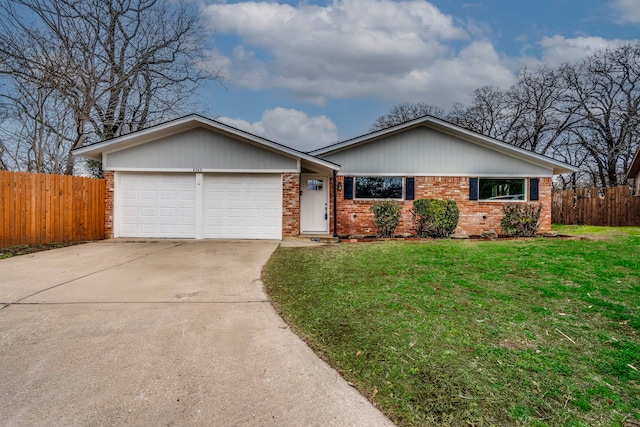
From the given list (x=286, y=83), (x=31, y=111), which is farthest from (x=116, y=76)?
(x=286, y=83)

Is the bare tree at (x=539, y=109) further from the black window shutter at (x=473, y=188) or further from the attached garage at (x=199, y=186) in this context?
the attached garage at (x=199, y=186)

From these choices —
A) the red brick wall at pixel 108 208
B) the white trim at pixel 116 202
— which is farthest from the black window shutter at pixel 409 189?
the red brick wall at pixel 108 208

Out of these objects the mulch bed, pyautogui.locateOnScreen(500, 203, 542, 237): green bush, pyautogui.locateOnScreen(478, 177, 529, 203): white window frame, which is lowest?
the mulch bed

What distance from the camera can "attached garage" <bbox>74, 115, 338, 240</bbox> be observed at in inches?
428

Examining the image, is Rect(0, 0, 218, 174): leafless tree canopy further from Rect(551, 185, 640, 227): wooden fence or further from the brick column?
Rect(551, 185, 640, 227): wooden fence

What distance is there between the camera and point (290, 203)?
10906 millimetres

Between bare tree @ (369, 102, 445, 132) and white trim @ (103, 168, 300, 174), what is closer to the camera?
white trim @ (103, 168, 300, 174)

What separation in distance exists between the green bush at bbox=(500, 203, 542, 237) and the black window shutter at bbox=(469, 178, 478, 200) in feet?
4.78

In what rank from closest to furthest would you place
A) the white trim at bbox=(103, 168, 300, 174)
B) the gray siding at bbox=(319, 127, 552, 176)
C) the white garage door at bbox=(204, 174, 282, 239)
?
1. the white trim at bbox=(103, 168, 300, 174)
2. the white garage door at bbox=(204, 174, 282, 239)
3. the gray siding at bbox=(319, 127, 552, 176)

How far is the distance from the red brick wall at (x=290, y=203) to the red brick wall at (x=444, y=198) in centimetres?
238

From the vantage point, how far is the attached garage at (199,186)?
1087cm

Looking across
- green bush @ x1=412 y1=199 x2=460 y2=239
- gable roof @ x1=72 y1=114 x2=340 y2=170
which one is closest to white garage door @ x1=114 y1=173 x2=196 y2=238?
gable roof @ x1=72 y1=114 x2=340 y2=170

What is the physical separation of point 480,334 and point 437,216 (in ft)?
27.4

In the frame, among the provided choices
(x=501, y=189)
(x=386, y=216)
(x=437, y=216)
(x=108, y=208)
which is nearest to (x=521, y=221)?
(x=501, y=189)
